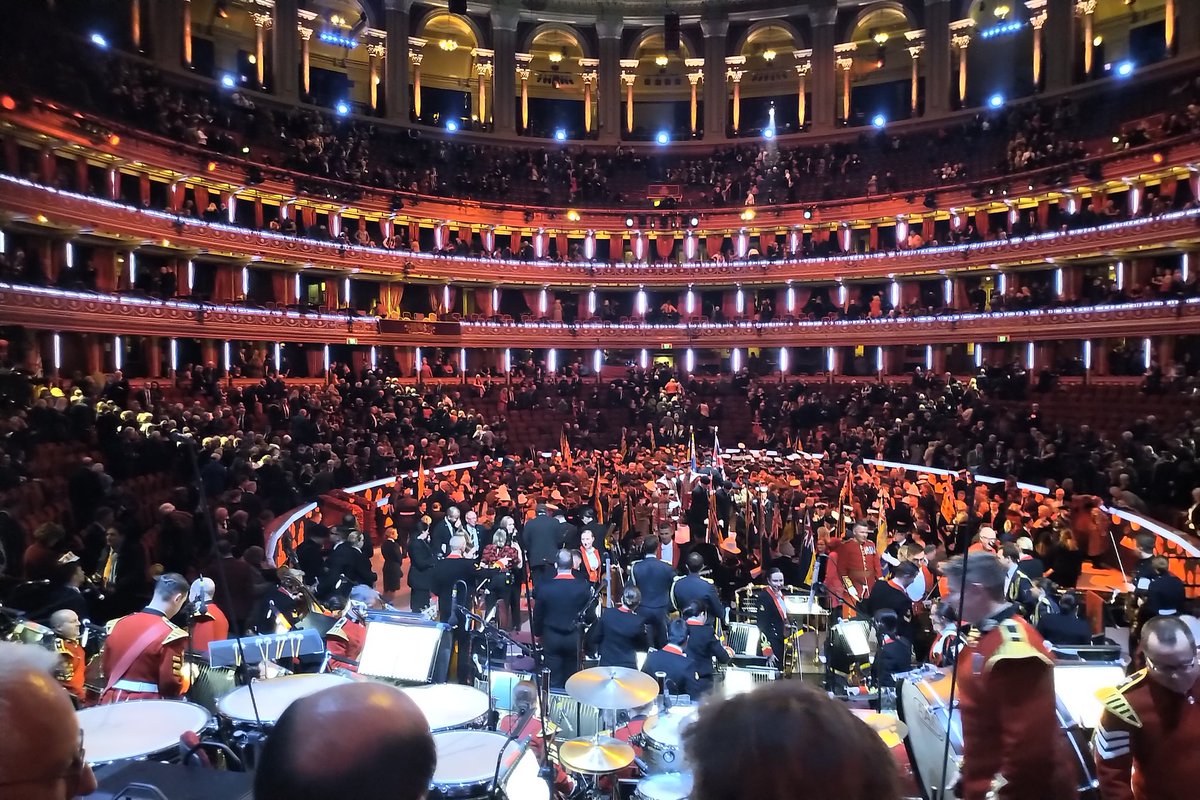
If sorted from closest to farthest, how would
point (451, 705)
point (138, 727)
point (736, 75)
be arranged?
point (138, 727), point (451, 705), point (736, 75)

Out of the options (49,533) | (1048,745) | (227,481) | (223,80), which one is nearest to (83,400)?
(227,481)

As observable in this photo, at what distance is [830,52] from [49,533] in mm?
38787

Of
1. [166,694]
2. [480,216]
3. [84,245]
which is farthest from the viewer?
[480,216]

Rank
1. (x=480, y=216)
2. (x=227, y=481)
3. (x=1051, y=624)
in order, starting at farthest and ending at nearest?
1. (x=480, y=216)
2. (x=227, y=481)
3. (x=1051, y=624)

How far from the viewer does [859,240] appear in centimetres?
3719

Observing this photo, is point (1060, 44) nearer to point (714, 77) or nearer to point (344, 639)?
point (714, 77)

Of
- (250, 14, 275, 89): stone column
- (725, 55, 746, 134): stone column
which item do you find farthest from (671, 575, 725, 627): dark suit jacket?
(725, 55, 746, 134): stone column

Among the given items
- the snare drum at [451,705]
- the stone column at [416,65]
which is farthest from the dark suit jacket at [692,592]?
the stone column at [416,65]

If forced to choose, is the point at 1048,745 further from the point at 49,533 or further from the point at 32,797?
the point at 49,533

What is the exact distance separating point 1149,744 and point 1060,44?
36356mm

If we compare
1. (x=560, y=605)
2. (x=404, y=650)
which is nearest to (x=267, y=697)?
(x=404, y=650)

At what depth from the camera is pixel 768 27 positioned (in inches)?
1574

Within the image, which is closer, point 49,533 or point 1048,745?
point 1048,745

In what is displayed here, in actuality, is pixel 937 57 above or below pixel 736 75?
below
